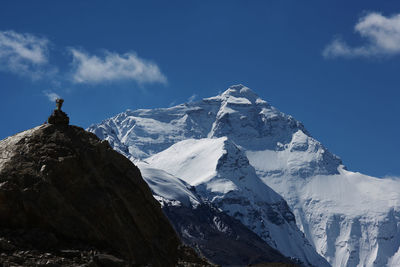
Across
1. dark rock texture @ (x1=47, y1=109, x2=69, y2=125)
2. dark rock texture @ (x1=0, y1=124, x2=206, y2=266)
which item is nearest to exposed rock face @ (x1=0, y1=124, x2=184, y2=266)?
dark rock texture @ (x1=0, y1=124, x2=206, y2=266)

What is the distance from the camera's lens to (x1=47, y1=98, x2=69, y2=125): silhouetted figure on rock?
32.1 meters

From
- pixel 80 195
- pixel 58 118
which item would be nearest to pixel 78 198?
pixel 80 195

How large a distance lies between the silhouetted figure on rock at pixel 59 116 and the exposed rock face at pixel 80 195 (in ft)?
0.69

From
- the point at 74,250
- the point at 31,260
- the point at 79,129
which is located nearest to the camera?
the point at 31,260

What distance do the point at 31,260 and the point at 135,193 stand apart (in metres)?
6.42

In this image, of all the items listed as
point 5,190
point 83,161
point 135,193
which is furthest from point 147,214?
point 5,190

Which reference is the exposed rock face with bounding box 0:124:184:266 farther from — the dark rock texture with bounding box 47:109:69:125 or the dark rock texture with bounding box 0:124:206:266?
the dark rock texture with bounding box 47:109:69:125

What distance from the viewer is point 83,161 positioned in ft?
102

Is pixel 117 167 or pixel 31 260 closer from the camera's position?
pixel 31 260

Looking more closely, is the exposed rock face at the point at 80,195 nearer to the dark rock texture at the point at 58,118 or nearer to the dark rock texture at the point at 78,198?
the dark rock texture at the point at 78,198

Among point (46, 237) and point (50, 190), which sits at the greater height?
point (50, 190)

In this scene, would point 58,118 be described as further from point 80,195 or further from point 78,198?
point 78,198

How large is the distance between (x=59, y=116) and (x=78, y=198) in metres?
4.07

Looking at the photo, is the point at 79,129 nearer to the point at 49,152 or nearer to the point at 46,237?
the point at 49,152
